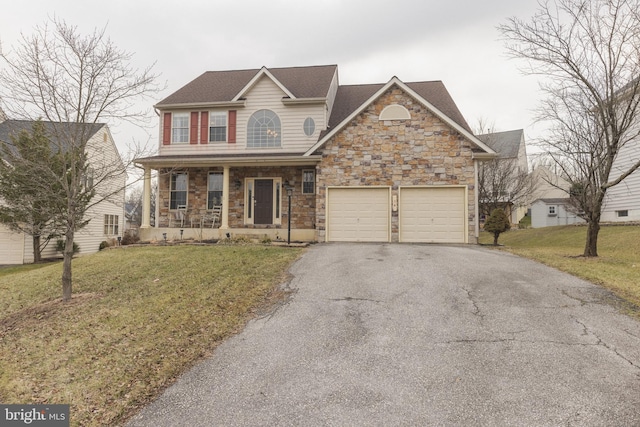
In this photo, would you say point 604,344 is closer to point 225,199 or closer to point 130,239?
point 225,199

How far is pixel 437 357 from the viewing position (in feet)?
14.3

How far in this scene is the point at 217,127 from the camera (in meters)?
16.7

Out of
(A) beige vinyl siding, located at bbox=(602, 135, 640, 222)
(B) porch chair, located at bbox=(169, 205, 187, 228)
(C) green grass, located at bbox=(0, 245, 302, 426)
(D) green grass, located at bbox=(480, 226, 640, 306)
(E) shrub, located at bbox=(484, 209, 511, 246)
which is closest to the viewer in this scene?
(C) green grass, located at bbox=(0, 245, 302, 426)

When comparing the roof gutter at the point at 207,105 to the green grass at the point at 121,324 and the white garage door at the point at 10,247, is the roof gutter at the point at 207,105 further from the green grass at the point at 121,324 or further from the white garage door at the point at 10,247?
the white garage door at the point at 10,247

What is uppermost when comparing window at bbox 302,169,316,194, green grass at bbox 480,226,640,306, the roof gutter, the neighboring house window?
the roof gutter

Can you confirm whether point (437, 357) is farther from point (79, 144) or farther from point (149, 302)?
point (79, 144)

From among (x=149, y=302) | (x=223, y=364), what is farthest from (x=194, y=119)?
(x=223, y=364)

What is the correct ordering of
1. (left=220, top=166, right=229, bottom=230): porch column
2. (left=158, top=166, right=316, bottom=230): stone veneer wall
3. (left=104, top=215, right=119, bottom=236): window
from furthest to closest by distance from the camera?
(left=104, top=215, right=119, bottom=236): window → (left=158, top=166, right=316, bottom=230): stone veneer wall → (left=220, top=166, right=229, bottom=230): porch column

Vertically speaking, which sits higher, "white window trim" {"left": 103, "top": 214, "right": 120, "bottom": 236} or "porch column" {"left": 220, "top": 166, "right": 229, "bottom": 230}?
"porch column" {"left": 220, "top": 166, "right": 229, "bottom": 230}

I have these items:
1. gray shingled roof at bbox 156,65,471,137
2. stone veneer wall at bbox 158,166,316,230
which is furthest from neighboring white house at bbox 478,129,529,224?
stone veneer wall at bbox 158,166,316,230

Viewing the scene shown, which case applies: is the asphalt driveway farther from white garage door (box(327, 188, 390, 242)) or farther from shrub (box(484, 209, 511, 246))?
shrub (box(484, 209, 511, 246))

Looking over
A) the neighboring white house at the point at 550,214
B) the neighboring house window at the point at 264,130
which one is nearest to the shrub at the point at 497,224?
the neighboring house window at the point at 264,130

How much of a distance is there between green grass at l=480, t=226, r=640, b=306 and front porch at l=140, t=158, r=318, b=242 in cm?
820

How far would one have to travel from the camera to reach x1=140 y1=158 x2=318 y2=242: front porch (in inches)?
596
